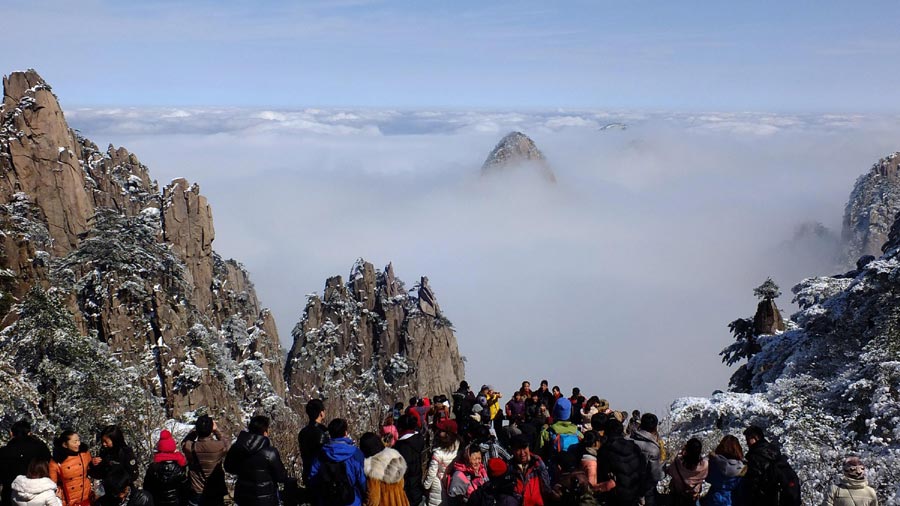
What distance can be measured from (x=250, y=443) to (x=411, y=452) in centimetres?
277

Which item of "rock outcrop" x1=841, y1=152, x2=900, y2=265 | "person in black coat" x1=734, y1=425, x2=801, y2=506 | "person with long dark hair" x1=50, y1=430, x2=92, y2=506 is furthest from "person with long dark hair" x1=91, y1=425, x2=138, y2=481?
"rock outcrop" x1=841, y1=152, x2=900, y2=265

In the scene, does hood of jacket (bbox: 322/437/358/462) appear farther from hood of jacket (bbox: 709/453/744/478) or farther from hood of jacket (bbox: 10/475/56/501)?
hood of jacket (bbox: 709/453/744/478)

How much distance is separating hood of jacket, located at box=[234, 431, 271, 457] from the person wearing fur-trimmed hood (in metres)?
1.32

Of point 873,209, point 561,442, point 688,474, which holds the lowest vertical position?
point 873,209

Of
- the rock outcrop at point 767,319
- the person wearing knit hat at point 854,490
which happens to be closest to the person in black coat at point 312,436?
the person wearing knit hat at point 854,490

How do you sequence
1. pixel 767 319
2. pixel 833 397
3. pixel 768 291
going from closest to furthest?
pixel 833 397 → pixel 768 291 → pixel 767 319

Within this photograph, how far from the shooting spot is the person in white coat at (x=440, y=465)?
9836mm

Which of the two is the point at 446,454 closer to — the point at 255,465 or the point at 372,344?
the point at 255,465

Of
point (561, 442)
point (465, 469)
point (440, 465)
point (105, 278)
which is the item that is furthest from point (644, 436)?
point (105, 278)

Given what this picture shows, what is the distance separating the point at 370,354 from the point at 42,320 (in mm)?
63668

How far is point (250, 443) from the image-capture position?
910 cm

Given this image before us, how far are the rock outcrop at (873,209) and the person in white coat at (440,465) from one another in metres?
140

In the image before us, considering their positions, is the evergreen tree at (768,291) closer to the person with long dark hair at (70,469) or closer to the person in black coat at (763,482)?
the person in black coat at (763,482)

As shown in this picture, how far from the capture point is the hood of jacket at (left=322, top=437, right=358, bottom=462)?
30.1 ft
